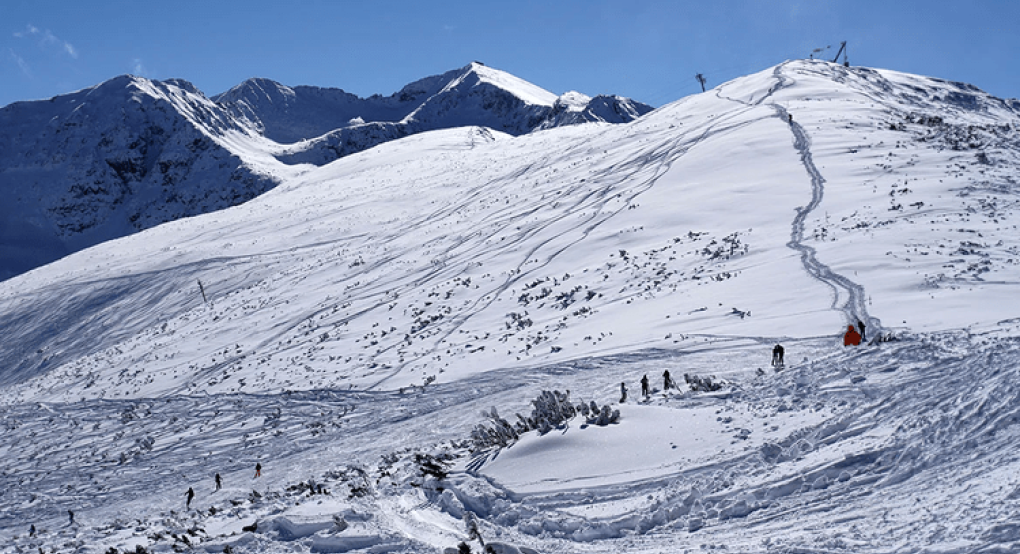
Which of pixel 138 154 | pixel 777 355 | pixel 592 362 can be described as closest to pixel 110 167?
pixel 138 154

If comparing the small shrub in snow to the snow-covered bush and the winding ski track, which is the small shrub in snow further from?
the winding ski track

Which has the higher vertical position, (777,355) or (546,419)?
(777,355)

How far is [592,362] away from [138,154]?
17200 cm

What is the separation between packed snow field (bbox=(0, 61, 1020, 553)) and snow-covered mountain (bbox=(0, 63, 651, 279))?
96.0m

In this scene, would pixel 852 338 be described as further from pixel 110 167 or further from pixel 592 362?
pixel 110 167

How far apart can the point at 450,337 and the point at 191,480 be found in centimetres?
1030

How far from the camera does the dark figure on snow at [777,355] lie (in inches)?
571

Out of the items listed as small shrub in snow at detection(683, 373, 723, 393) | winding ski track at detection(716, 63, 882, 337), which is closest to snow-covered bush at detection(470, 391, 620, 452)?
small shrub in snow at detection(683, 373, 723, 393)

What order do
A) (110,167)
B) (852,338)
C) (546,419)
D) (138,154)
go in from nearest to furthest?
(546,419) < (852,338) < (110,167) < (138,154)

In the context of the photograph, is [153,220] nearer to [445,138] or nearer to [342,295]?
[445,138]

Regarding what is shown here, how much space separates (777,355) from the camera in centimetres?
1492

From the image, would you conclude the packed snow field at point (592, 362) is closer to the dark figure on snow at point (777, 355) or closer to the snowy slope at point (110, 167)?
the dark figure on snow at point (777, 355)

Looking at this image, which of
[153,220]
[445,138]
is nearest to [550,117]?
[445,138]

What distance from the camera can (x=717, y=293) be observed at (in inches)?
868
